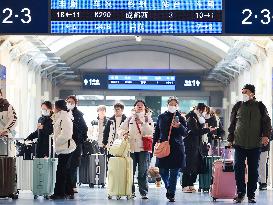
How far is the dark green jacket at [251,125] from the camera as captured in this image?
12.7m

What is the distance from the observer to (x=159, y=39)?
26.5 m

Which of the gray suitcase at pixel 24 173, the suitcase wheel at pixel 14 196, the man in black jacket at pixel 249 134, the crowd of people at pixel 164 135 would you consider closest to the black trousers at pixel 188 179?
the crowd of people at pixel 164 135

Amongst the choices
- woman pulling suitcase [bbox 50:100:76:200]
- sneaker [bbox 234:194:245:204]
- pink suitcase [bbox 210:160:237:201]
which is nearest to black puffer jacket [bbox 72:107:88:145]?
woman pulling suitcase [bbox 50:100:76:200]

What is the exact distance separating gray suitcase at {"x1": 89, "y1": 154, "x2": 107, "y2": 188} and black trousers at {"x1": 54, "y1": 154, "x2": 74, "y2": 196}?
10.6 feet

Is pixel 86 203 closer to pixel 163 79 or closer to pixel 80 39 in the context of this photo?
pixel 80 39

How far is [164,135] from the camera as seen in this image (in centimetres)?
1345

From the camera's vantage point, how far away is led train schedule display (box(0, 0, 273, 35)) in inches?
476

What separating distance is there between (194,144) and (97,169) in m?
2.69

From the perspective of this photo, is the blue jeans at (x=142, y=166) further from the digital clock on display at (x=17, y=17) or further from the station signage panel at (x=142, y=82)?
the station signage panel at (x=142, y=82)

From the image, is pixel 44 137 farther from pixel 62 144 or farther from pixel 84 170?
pixel 84 170

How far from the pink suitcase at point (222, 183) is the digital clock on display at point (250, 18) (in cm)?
267

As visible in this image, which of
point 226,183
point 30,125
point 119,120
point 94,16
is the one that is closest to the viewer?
point 94,16

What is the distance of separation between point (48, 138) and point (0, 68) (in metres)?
4.34

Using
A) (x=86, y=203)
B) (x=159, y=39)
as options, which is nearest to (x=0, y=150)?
(x=86, y=203)
